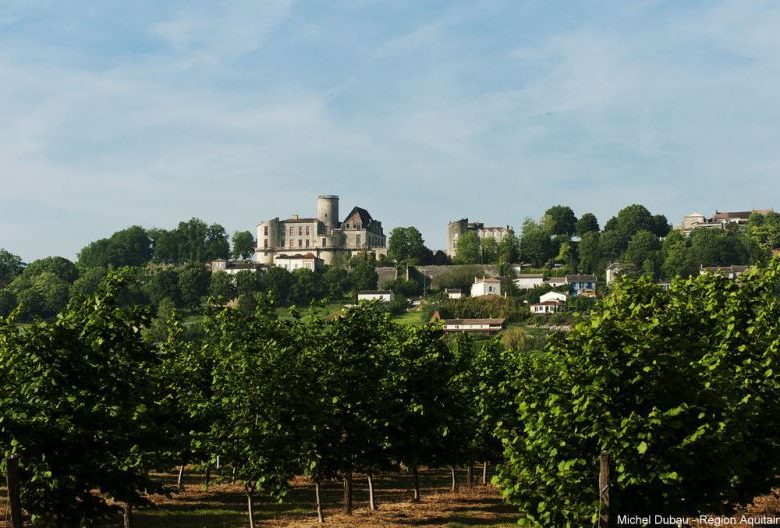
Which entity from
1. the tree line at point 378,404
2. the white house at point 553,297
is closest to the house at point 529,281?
the white house at point 553,297

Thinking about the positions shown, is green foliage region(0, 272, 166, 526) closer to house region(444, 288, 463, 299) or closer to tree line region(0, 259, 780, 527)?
tree line region(0, 259, 780, 527)

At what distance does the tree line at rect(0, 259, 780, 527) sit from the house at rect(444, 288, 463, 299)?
503 ft

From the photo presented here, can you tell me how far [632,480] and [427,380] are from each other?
14.5 m

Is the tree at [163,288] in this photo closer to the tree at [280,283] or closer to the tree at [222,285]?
the tree at [222,285]

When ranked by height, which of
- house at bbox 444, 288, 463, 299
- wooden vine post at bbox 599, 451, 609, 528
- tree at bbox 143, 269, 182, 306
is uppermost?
tree at bbox 143, 269, 182, 306

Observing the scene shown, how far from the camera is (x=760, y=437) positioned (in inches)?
886

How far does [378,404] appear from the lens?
28.7 metres

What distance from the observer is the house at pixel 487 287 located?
17950 centimetres

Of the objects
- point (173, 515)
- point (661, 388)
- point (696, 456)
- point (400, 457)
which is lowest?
point (173, 515)

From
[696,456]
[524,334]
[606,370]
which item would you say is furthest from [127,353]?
[524,334]

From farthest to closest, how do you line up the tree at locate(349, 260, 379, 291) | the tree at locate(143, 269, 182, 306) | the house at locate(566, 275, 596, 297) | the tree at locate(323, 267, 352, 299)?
the tree at locate(349, 260, 379, 291)
the tree at locate(323, 267, 352, 299)
the house at locate(566, 275, 596, 297)
the tree at locate(143, 269, 182, 306)

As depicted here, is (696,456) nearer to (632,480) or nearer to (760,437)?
(632,480)

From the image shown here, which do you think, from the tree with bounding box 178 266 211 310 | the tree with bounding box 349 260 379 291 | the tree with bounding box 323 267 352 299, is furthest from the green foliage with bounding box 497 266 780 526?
the tree with bounding box 349 260 379 291

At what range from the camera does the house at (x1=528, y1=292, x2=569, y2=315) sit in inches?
6393
